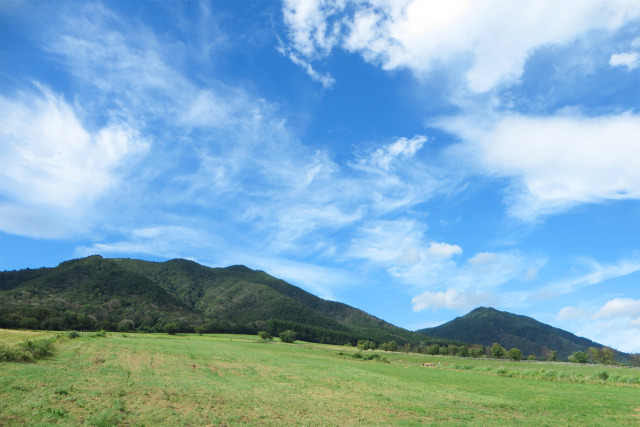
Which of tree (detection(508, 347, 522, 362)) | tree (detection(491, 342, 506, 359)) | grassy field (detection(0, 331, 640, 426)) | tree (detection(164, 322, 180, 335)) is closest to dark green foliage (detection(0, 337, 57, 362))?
grassy field (detection(0, 331, 640, 426))

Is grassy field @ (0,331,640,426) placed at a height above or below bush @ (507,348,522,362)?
below

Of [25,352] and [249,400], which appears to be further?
[25,352]

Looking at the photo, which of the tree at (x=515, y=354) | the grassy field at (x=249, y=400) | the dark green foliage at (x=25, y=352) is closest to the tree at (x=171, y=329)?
the grassy field at (x=249, y=400)

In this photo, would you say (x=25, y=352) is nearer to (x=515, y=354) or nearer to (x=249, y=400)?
(x=249, y=400)

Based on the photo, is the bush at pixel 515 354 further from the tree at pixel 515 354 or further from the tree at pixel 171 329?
the tree at pixel 171 329

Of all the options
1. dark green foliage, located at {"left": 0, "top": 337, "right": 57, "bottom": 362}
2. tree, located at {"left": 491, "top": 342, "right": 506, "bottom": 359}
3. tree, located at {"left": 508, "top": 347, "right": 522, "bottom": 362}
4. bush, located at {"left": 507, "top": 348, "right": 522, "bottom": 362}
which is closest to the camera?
dark green foliage, located at {"left": 0, "top": 337, "right": 57, "bottom": 362}

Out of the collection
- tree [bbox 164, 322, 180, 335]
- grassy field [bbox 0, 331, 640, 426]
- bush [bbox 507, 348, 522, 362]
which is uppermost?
bush [bbox 507, 348, 522, 362]

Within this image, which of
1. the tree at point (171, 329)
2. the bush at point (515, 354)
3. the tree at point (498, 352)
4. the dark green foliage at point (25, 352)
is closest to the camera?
the dark green foliage at point (25, 352)

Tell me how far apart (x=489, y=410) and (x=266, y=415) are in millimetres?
19714

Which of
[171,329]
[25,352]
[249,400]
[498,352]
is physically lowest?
[249,400]

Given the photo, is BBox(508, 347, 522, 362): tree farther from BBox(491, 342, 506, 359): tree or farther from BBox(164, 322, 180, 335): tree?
BBox(164, 322, 180, 335): tree

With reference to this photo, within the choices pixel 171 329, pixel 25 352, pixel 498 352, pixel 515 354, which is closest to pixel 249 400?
pixel 25 352

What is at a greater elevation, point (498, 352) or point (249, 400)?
point (498, 352)

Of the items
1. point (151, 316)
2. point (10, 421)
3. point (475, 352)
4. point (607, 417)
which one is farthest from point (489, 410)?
point (151, 316)
